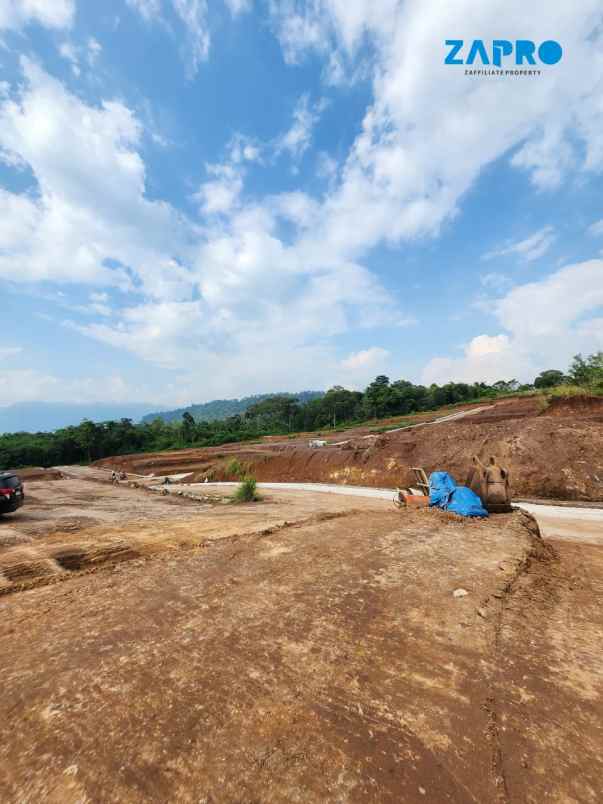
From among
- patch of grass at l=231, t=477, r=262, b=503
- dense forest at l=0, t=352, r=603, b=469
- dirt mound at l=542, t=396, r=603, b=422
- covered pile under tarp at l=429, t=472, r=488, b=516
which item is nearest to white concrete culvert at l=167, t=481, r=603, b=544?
covered pile under tarp at l=429, t=472, r=488, b=516

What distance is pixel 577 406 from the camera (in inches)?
854

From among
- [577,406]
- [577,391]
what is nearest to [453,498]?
[577,406]

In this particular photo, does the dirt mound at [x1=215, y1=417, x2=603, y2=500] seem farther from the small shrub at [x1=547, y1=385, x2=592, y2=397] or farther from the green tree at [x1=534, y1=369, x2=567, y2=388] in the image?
the green tree at [x1=534, y1=369, x2=567, y2=388]

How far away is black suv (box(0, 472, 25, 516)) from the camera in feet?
30.6

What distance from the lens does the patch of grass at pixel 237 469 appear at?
21.8 meters

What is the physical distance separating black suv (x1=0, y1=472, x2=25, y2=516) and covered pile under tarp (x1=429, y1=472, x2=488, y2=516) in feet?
36.4

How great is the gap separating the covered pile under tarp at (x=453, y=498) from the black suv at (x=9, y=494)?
1110 cm

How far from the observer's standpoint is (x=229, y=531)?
793 centimetres

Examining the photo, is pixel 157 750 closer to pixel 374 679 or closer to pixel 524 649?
pixel 374 679

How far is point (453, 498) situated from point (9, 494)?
37.8ft

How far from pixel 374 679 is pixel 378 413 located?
5875cm

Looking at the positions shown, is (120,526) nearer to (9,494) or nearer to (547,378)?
(9,494)

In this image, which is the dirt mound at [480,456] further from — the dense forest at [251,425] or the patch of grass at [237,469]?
the dense forest at [251,425]

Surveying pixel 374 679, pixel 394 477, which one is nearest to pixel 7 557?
pixel 374 679
